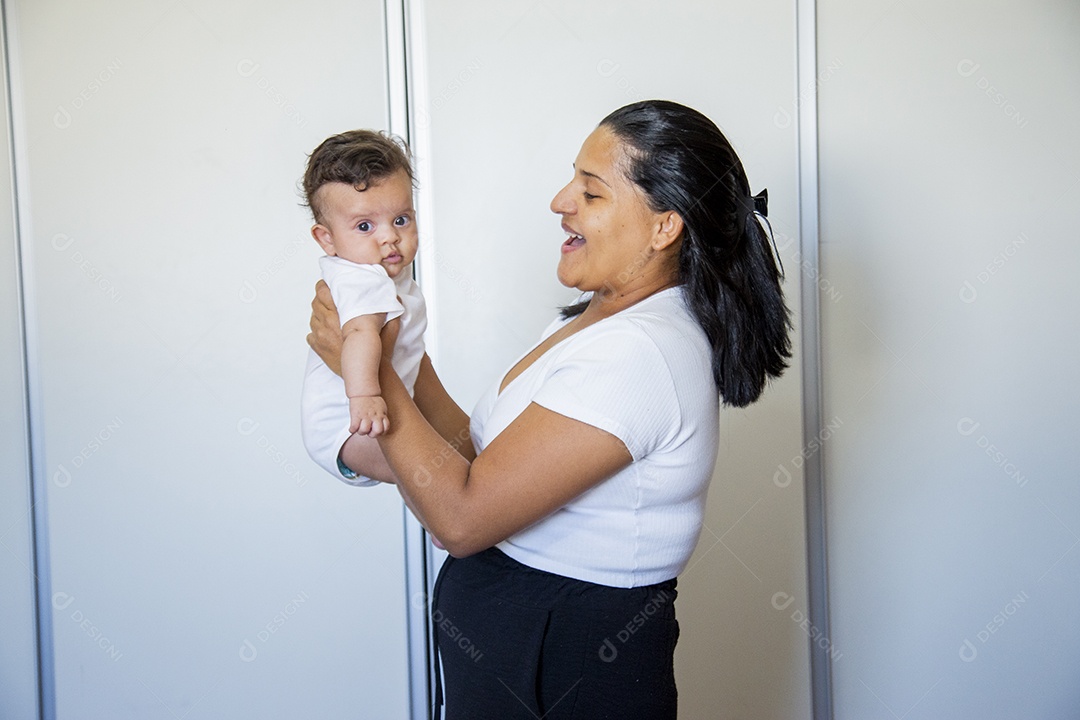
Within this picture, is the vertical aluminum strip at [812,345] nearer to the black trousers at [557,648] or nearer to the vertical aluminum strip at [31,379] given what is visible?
the black trousers at [557,648]

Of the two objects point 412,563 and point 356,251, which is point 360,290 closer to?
point 356,251

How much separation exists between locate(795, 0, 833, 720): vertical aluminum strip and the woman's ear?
99cm

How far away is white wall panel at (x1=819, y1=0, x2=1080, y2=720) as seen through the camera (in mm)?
2180

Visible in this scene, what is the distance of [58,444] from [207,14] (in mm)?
1086

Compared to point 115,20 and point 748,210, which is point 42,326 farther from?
point 748,210

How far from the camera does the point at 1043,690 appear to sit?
2.25m

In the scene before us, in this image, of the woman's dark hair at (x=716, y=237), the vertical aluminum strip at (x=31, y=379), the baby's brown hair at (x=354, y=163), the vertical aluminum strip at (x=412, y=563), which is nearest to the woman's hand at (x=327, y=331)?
the baby's brown hair at (x=354, y=163)

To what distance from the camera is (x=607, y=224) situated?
134 cm

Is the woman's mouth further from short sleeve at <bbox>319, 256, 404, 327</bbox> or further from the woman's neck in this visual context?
short sleeve at <bbox>319, 256, 404, 327</bbox>

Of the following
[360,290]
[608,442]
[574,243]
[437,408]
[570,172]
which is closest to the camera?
[608,442]

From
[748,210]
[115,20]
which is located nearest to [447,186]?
[115,20]

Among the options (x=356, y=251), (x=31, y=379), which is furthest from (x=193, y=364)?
(x=356, y=251)

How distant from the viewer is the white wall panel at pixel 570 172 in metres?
2.19

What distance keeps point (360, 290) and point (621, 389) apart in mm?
418
